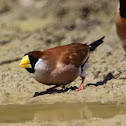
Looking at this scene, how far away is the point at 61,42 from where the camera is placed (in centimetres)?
1005

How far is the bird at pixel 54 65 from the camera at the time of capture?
588 cm

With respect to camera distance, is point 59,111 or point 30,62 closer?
point 59,111

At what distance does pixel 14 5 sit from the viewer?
51.4 feet

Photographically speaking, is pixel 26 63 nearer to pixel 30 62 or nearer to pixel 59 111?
pixel 30 62

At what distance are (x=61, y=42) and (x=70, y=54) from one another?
378 cm

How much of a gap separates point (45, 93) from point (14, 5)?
989cm

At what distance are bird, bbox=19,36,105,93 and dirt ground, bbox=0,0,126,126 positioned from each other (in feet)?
0.91

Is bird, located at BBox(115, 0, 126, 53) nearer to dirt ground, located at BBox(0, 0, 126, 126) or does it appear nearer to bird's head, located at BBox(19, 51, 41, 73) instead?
dirt ground, located at BBox(0, 0, 126, 126)

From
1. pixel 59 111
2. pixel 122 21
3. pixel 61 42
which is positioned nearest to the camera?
pixel 59 111

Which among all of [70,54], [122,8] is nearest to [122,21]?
[122,8]

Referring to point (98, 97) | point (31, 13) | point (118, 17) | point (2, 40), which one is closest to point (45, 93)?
point (98, 97)

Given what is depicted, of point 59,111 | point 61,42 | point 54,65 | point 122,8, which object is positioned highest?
point 122,8

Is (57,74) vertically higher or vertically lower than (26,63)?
lower

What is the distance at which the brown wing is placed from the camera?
20.0 ft
